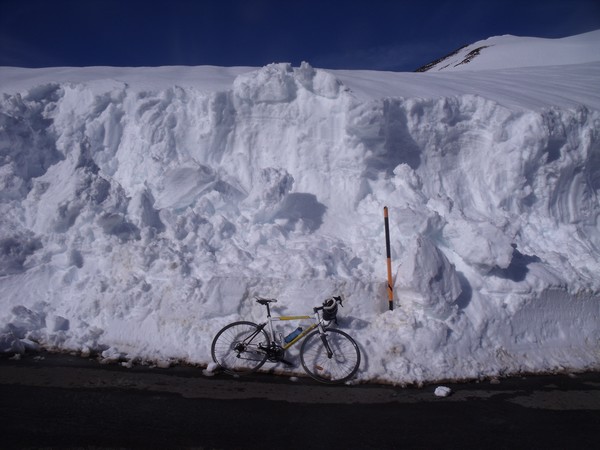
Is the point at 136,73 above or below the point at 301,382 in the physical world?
above

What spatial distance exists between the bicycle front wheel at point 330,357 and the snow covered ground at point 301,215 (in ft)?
0.82

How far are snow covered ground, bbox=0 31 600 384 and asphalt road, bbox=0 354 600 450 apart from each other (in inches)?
16.7

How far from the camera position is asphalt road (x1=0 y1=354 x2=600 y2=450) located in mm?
3881

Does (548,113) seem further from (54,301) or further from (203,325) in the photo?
(54,301)

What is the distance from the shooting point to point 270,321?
530cm

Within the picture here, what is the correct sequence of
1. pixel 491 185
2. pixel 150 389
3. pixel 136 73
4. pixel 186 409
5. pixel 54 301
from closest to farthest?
pixel 186 409, pixel 150 389, pixel 54 301, pixel 491 185, pixel 136 73

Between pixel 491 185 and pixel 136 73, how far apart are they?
8.90 meters

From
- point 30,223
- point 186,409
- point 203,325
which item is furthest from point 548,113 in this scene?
point 30,223

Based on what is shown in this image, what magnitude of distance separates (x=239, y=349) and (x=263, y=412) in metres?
1.02

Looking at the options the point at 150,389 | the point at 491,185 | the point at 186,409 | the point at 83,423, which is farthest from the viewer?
the point at 491,185

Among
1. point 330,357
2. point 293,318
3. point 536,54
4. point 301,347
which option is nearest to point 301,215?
point 293,318

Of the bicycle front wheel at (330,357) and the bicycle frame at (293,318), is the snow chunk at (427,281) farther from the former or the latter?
the bicycle frame at (293,318)

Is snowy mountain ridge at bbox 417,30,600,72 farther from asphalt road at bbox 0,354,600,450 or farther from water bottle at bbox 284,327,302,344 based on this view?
water bottle at bbox 284,327,302,344

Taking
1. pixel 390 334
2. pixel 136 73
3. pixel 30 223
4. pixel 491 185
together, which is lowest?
pixel 390 334
